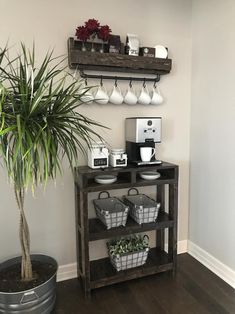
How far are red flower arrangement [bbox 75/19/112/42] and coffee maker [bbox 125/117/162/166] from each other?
65cm

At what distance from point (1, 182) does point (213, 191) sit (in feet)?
5.45

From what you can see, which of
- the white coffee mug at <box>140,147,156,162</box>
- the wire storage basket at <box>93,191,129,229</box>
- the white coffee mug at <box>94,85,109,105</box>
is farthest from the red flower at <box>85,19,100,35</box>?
the wire storage basket at <box>93,191,129,229</box>

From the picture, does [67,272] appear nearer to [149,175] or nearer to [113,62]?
[149,175]

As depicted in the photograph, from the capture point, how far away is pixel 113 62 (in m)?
1.88

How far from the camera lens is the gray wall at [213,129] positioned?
191cm

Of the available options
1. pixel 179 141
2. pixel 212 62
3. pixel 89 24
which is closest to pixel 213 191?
pixel 179 141

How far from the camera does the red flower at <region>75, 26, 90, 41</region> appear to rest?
1771 mm

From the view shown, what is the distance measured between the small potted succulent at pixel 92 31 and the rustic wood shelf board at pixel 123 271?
168 cm

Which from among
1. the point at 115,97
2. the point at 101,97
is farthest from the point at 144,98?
the point at 101,97

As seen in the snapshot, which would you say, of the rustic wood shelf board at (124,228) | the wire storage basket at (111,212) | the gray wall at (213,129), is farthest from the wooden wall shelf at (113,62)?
the rustic wood shelf board at (124,228)

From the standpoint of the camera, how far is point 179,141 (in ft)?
7.61

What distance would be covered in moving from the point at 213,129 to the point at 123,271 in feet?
4.39

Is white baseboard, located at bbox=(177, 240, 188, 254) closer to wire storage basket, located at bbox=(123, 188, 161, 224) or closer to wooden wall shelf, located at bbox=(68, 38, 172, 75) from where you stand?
wire storage basket, located at bbox=(123, 188, 161, 224)

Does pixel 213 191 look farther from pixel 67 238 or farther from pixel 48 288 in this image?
pixel 48 288
